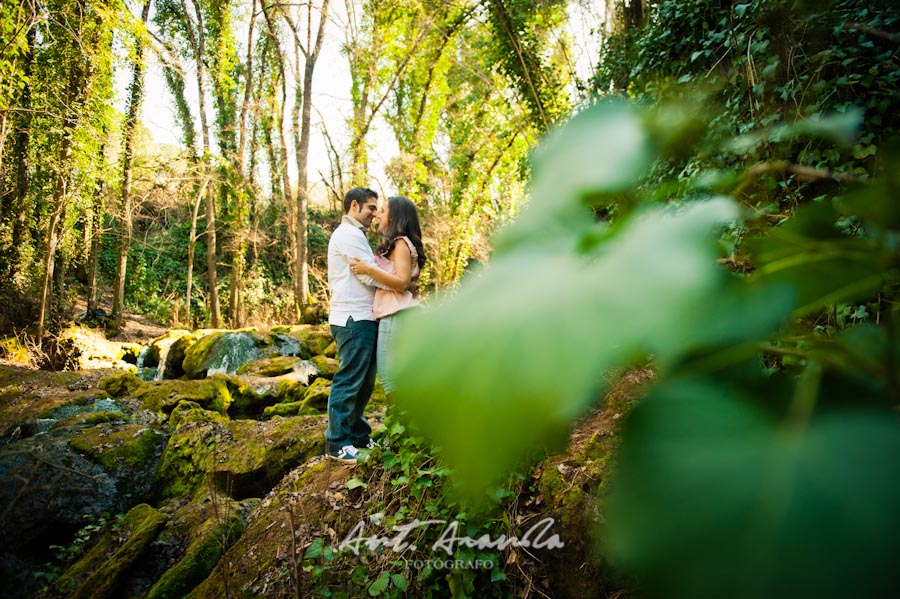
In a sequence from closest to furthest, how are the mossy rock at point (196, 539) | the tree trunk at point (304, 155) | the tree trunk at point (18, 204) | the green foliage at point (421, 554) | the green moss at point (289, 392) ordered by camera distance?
the green foliage at point (421, 554) → the mossy rock at point (196, 539) → the green moss at point (289, 392) → the tree trunk at point (18, 204) → the tree trunk at point (304, 155)

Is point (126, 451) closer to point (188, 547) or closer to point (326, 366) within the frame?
point (188, 547)

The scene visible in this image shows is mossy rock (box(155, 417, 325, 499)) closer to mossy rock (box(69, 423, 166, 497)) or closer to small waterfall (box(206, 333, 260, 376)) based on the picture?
mossy rock (box(69, 423, 166, 497))

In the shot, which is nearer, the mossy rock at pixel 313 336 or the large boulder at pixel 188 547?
the large boulder at pixel 188 547

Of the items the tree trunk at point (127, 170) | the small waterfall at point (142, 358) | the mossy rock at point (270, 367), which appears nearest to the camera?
the mossy rock at point (270, 367)

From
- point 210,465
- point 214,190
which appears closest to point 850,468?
point 210,465

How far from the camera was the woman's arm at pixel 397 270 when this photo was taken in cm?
303

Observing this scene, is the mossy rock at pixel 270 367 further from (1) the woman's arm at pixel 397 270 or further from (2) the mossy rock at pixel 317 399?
(1) the woman's arm at pixel 397 270

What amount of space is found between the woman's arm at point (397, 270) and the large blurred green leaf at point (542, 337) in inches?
114

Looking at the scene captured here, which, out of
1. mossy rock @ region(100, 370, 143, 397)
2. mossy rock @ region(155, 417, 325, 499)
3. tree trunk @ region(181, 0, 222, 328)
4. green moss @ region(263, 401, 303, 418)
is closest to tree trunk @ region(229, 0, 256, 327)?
tree trunk @ region(181, 0, 222, 328)

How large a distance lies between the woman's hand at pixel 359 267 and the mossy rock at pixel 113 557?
2.08 m

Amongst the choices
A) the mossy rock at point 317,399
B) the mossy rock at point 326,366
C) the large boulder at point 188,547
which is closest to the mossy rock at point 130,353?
the mossy rock at point 326,366

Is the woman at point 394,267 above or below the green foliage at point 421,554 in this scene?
above

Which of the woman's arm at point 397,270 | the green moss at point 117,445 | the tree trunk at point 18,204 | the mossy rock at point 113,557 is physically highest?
the tree trunk at point 18,204

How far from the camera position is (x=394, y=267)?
3.15 m
